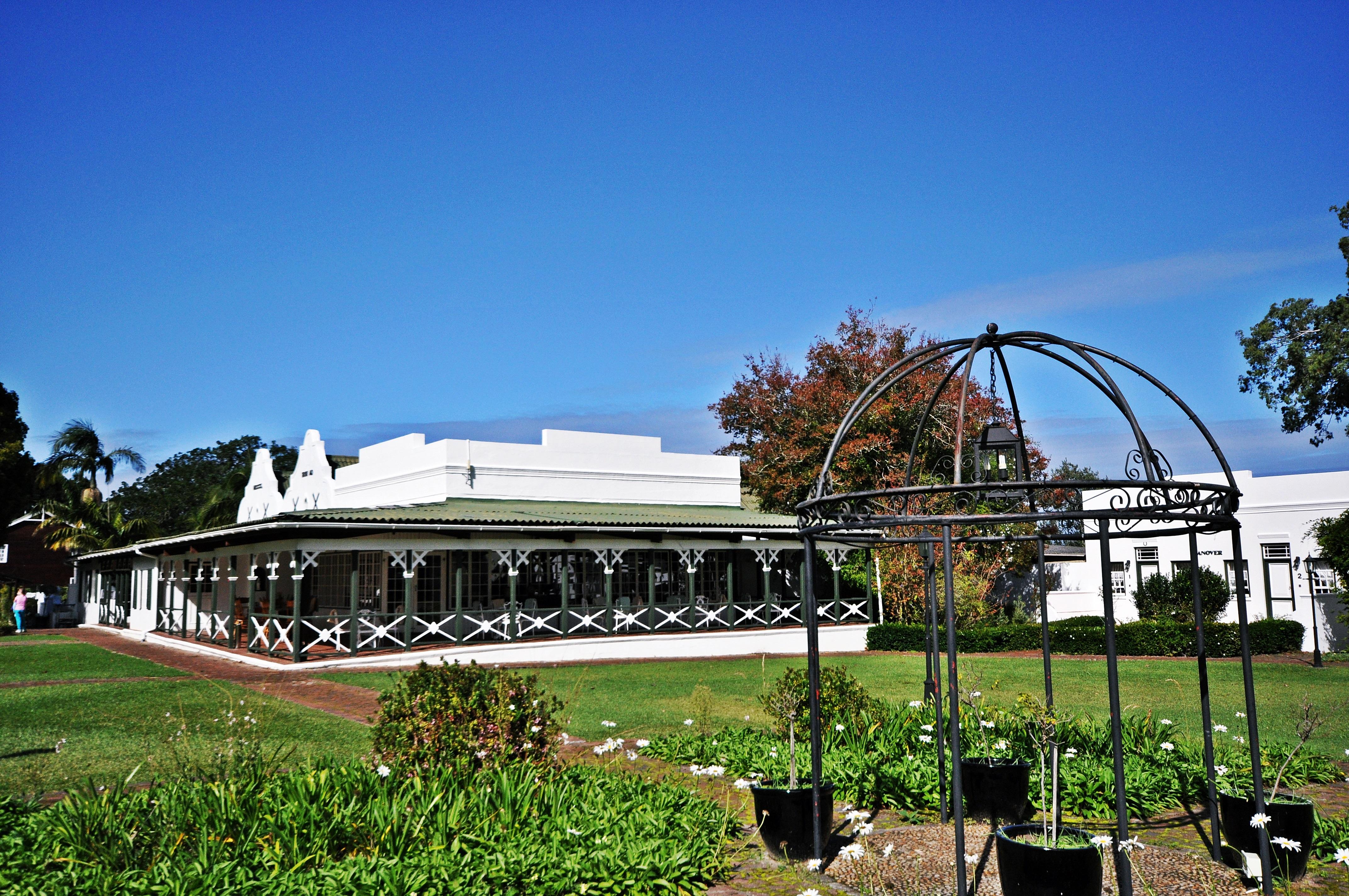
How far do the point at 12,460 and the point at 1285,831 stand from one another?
1712 inches

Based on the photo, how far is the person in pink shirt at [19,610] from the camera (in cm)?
3291

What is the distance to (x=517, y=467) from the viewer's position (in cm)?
2756

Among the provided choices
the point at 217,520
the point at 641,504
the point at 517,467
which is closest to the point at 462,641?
the point at 517,467

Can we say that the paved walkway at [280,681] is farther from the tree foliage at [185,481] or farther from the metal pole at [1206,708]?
the tree foliage at [185,481]

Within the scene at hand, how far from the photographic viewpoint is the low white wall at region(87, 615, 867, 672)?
19797 millimetres

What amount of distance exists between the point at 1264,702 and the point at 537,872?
1242 centimetres

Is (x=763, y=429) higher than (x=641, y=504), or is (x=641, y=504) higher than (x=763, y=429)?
(x=763, y=429)

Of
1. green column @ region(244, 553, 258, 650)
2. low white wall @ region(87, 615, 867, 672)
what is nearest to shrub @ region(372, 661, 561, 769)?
low white wall @ region(87, 615, 867, 672)

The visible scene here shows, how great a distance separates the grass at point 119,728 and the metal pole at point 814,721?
12.1 feet

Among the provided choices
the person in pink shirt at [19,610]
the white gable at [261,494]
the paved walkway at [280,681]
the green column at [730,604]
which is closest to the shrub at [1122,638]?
the green column at [730,604]

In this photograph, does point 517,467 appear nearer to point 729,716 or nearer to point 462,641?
point 462,641

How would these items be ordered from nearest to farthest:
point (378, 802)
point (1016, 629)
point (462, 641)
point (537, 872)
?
point (537, 872), point (378, 802), point (462, 641), point (1016, 629)

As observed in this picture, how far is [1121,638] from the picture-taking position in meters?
22.2

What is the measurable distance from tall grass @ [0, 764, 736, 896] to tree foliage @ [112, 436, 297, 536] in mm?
57543
